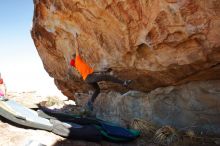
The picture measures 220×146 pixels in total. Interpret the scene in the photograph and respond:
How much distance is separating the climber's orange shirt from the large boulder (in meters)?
0.26

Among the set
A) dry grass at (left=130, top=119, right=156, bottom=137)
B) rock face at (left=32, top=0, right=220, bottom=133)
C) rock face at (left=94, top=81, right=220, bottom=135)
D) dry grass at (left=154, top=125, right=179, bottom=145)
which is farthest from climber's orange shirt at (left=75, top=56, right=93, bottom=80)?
dry grass at (left=154, top=125, right=179, bottom=145)

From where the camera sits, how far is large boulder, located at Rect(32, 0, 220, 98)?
657 centimetres

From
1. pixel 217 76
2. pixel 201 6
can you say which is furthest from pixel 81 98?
pixel 201 6

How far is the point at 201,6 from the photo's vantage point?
20.7 ft

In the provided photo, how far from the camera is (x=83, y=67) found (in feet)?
33.6

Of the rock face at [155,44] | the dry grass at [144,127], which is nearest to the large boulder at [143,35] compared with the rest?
the rock face at [155,44]

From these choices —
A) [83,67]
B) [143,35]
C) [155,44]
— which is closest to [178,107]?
[155,44]

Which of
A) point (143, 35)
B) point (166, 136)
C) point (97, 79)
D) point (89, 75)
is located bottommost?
point (166, 136)

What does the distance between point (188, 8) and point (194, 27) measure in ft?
1.42

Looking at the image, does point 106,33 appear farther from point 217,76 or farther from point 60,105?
point 60,105

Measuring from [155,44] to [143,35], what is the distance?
1.33 feet

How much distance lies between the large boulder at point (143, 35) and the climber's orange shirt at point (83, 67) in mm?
258

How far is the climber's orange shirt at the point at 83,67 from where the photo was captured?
10.1 meters

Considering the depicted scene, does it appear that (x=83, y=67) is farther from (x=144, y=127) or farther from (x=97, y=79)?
(x=144, y=127)
